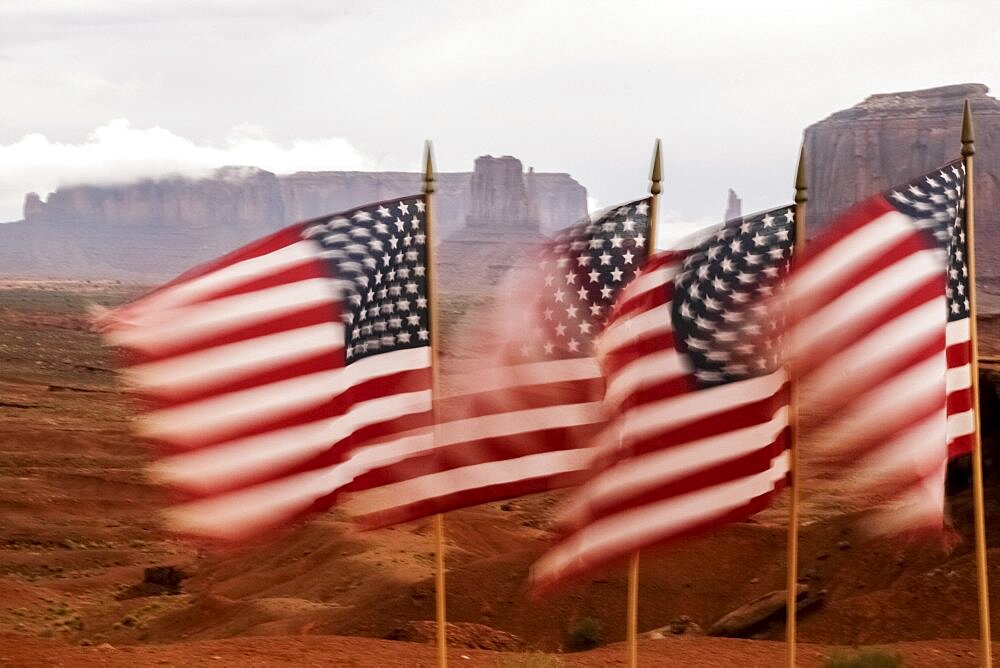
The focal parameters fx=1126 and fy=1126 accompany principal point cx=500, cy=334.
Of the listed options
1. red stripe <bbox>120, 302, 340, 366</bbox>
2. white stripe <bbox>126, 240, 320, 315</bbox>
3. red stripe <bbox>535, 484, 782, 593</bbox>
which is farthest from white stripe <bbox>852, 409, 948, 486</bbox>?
white stripe <bbox>126, 240, 320, 315</bbox>

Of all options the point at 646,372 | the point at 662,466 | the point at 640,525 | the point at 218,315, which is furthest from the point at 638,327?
the point at 218,315

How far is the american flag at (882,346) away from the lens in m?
7.69

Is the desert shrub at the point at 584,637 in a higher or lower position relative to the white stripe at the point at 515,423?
lower

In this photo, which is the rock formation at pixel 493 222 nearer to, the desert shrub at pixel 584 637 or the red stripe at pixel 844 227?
the desert shrub at pixel 584 637

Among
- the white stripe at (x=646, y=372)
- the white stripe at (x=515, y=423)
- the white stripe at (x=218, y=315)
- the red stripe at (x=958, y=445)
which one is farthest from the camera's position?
the red stripe at (x=958, y=445)

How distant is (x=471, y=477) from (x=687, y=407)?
1.58m

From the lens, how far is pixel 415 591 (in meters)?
20.1

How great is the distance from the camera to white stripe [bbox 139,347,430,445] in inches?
280

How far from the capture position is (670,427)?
7.76 m

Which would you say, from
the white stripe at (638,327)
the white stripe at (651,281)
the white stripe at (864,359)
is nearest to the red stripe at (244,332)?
the white stripe at (638,327)

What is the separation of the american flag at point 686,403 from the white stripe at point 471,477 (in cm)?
25

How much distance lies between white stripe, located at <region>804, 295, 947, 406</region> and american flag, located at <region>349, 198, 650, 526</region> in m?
1.53

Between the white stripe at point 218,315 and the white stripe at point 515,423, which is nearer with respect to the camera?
the white stripe at point 218,315

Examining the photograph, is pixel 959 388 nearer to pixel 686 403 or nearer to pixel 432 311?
pixel 686 403
